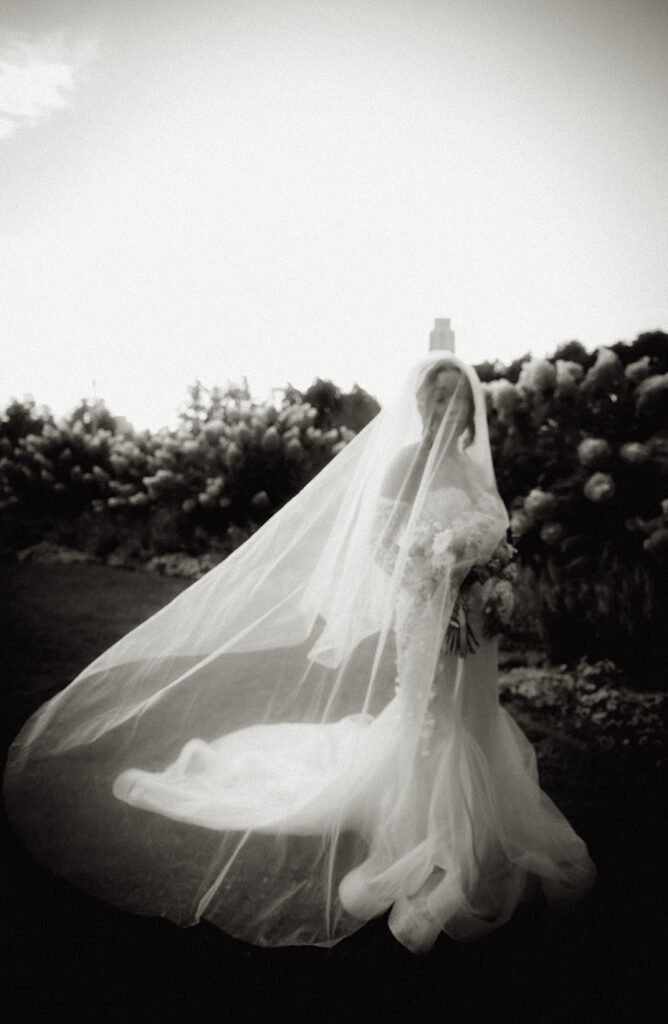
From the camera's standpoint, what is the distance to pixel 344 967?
2195mm

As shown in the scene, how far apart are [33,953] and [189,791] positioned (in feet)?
2.78

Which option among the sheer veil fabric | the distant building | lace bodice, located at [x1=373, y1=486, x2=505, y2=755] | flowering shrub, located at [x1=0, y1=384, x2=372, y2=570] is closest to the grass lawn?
the sheer veil fabric

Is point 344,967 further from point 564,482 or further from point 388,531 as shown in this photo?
point 564,482

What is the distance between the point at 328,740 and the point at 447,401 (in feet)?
5.17

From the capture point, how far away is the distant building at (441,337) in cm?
527

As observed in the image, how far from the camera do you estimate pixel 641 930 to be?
2375 millimetres

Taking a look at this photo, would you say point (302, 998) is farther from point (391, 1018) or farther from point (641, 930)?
point (641, 930)

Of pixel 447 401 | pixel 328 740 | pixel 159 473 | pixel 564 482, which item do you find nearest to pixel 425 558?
pixel 447 401

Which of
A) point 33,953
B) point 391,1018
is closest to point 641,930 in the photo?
point 391,1018

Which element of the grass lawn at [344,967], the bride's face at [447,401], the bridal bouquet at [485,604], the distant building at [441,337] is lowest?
the grass lawn at [344,967]

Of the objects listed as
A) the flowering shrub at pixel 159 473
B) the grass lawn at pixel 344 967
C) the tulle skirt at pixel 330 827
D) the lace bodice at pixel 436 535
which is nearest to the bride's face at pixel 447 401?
the lace bodice at pixel 436 535

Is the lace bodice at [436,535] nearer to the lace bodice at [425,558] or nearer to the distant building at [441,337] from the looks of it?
the lace bodice at [425,558]

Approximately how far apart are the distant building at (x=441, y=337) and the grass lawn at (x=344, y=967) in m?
3.70

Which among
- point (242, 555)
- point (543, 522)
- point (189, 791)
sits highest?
point (543, 522)
